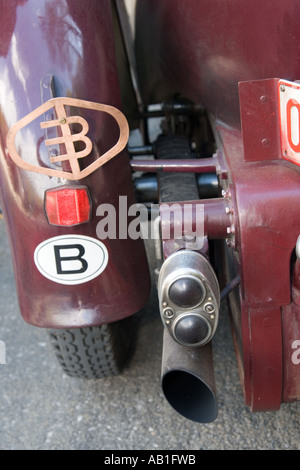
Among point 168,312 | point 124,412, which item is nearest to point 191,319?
point 168,312

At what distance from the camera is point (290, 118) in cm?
111

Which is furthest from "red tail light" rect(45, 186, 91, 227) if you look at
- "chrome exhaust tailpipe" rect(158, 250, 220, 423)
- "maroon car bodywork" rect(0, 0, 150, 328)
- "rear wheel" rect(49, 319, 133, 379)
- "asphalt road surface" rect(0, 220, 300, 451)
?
"asphalt road surface" rect(0, 220, 300, 451)

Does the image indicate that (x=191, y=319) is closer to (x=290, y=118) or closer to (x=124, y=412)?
(x=290, y=118)

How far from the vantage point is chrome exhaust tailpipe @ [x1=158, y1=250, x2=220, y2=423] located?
1039mm

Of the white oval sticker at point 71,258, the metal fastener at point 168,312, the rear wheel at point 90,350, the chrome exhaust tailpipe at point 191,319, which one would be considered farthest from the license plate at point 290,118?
the rear wheel at point 90,350

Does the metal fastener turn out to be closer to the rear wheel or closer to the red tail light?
the red tail light

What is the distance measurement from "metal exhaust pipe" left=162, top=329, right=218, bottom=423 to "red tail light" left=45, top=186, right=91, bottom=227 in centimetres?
36

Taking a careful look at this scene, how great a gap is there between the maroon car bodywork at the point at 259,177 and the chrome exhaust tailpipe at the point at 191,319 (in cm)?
13

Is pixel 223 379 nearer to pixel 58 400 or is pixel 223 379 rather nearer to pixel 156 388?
pixel 156 388

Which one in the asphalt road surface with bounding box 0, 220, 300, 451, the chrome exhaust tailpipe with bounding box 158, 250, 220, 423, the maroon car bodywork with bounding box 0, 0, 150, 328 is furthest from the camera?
the asphalt road surface with bounding box 0, 220, 300, 451

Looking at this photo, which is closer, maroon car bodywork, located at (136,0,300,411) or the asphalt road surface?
maroon car bodywork, located at (136,0,300,411)

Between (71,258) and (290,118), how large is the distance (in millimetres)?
625

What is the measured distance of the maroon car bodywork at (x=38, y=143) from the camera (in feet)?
4.10
